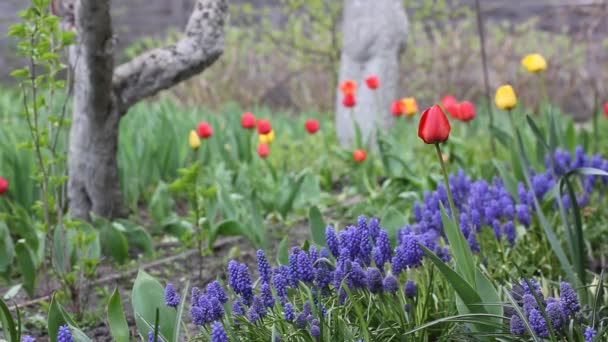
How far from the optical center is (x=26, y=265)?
2.42 m

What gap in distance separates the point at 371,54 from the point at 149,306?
427 centimetres

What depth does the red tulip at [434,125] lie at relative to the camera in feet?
4.99

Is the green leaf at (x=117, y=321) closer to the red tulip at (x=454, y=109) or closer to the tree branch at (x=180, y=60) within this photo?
the tree branch at (x=180, y=60)

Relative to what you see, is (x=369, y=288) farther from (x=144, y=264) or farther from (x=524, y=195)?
(x=144, y=264)

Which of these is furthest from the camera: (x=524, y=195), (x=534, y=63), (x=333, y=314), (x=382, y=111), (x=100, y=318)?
(x=382, y=111)

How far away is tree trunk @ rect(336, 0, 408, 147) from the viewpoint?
5.67m

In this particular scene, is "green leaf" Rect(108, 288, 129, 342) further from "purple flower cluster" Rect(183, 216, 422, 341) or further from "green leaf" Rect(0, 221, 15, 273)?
"green leaf" Rect(0, 221, 15, 273)

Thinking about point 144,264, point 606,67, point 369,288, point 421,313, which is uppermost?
point 369,288

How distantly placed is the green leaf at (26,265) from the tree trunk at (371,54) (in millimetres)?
3428

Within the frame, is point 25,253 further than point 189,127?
No

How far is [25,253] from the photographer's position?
2.40 m

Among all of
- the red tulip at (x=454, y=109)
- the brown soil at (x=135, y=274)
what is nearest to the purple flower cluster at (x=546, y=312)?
the brown soil at (x=135, y=274)

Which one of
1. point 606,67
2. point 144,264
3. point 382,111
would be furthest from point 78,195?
point 606,67

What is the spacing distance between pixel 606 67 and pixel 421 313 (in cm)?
808
